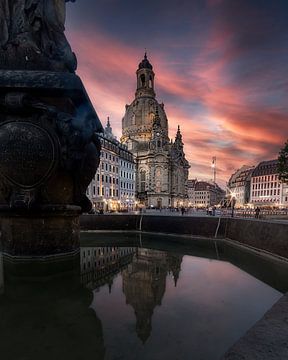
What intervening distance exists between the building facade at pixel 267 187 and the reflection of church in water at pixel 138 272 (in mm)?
108419

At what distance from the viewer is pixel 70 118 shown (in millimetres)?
12945

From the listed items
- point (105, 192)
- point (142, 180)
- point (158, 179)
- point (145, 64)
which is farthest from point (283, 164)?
point (145, 64)

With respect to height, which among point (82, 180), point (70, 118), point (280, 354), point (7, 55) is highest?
point (7, 55)

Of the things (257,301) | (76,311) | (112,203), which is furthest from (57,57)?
(112,203)

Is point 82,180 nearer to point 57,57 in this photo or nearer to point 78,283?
point 78,283

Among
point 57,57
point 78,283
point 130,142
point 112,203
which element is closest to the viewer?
point 78,283

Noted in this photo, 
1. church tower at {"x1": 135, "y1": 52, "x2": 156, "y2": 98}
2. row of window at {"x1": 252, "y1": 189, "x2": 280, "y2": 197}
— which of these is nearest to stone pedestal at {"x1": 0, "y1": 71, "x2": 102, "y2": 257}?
church tower at {"x1": 135, "y1": 52, "x2": 156, "y2": 98}

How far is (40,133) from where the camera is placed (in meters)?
12.2

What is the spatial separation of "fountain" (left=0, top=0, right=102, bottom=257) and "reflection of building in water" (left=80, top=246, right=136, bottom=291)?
5.29 ft

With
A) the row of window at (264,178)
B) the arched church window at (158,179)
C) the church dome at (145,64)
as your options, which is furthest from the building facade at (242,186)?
the church dome at (145,64)

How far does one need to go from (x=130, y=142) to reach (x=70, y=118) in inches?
4260

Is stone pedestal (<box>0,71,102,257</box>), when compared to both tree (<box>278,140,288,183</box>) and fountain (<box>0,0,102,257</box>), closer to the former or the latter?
fountain (<box>0,0,102,257</box>)

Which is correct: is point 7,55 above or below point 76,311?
above

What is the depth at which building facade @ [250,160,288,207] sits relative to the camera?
116 meters
